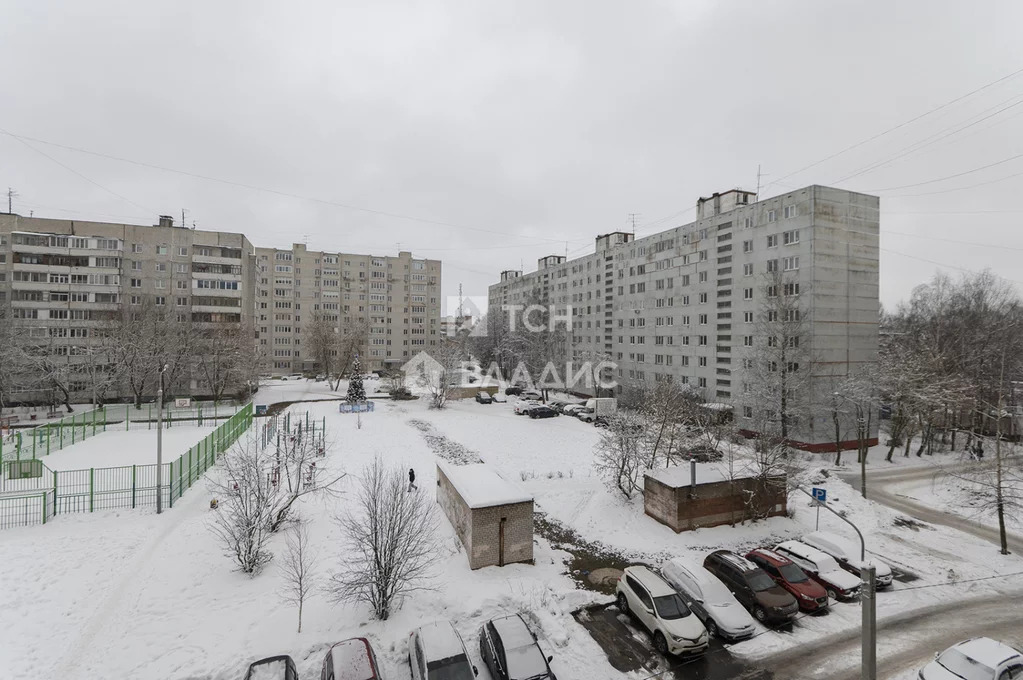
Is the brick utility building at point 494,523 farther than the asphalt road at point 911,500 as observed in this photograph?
No

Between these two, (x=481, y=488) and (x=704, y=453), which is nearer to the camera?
(x=481, y=488)

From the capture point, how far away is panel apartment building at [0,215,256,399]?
45.5m

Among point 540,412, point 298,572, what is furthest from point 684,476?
point 540,412

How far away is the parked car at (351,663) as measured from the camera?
28.8ft

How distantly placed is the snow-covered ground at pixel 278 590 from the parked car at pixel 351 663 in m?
1.23

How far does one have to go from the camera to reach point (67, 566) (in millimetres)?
13680

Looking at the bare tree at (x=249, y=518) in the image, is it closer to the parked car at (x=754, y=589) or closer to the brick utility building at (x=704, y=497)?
the parked car at (x=754, y=589)

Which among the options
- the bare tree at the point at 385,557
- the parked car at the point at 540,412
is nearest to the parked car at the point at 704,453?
the bare tree at the point at 385,557

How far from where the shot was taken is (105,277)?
47.9 meters

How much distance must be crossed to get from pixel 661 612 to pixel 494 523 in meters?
5.64

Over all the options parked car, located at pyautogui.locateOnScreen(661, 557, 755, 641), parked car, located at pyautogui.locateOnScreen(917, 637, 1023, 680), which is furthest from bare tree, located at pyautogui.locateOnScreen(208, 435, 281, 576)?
parked car, located at pyautogui.locateOnScreen(917, 637, 1023, 680)

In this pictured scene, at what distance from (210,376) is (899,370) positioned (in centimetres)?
6048

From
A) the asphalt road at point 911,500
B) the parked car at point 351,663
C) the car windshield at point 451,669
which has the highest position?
the parked car at point 351,663

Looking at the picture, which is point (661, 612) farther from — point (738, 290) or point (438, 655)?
point (738, 290)
